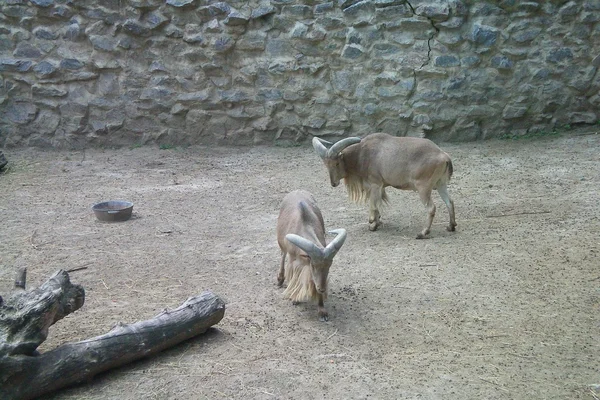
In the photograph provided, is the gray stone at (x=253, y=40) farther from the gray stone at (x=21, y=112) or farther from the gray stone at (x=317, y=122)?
the gray stone at (x=21, y=112)

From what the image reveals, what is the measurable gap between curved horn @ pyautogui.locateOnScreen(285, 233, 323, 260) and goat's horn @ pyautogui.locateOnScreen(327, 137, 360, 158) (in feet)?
7.29

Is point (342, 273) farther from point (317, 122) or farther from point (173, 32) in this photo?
point (173, 32)

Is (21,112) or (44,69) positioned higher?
(44,69)

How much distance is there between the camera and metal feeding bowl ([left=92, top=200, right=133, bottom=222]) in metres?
6.80

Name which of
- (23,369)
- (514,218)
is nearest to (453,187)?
(514,218)

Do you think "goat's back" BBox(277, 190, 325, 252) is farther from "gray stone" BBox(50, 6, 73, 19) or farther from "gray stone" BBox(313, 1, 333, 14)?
"gray stone" BBox(50, 6, 73, 19)

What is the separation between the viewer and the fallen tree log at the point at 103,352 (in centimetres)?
344

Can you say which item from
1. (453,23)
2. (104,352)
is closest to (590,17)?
(453,23)

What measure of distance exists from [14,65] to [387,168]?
624 cm

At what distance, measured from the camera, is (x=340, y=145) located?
6488 millimetres

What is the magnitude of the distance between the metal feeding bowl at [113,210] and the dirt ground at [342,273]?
0.36 feet

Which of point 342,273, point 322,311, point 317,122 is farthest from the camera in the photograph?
point 317,122

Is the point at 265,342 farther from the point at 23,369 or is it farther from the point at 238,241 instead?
the point at 238,241

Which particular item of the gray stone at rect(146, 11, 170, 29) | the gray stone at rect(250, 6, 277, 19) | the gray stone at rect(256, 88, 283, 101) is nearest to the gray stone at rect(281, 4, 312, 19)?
A: the gray stone at rect(250, 6, 277, 19)
